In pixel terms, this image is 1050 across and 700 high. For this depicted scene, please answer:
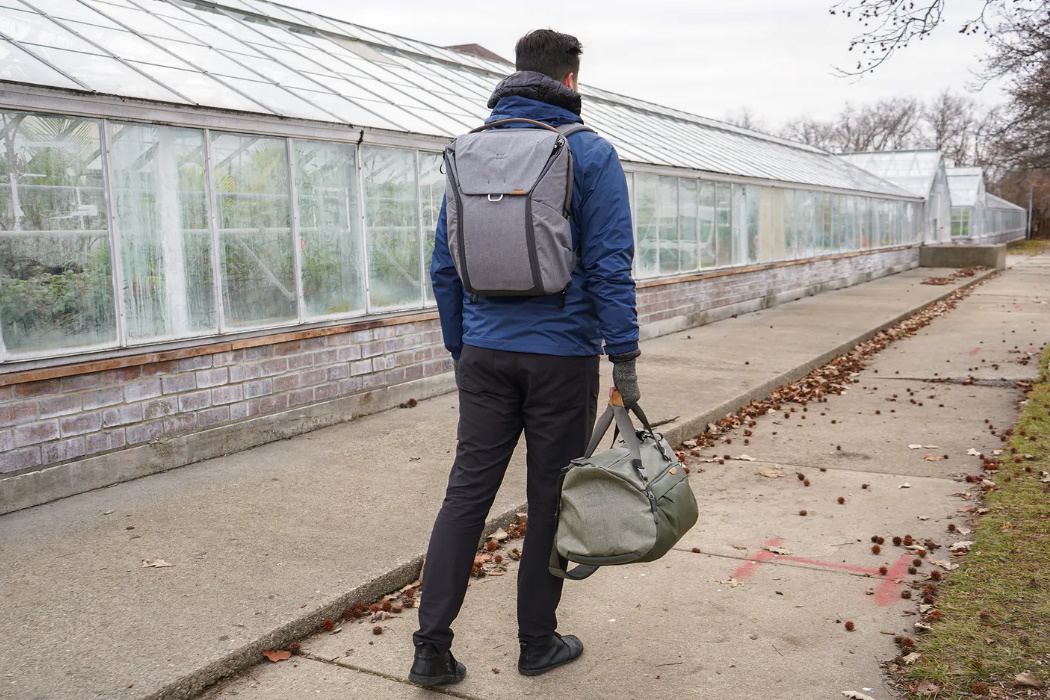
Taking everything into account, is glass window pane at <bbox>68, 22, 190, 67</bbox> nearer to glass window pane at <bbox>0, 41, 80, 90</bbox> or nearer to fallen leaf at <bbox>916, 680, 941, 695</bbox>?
glass window pane at <bbox>0, 41, 80, 90</bbox>

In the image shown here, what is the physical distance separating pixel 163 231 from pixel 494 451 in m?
4.00

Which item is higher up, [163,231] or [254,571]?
[163,231]

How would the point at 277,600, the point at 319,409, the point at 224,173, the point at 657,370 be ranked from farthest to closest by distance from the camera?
the point at 657,370
the point at 319,409
the point at 224,173
the point at 277,600

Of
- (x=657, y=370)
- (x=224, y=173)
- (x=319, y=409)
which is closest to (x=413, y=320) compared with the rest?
(x=319, y=409)

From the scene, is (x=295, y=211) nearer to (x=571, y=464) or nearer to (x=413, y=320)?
(x=413, y=320)

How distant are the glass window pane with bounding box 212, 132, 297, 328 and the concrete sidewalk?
1.09 metres

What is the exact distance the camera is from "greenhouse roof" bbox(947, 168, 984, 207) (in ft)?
139

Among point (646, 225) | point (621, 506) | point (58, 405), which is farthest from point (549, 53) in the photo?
point (646, 225)

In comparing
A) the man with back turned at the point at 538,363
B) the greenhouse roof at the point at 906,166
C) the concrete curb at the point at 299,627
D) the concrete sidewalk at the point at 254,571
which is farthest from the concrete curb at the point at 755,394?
the greenhouse roof at the point at 906,166

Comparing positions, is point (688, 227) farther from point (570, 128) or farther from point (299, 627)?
point (299, 627)

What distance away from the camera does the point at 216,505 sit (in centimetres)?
520

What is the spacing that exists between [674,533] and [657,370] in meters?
6.94

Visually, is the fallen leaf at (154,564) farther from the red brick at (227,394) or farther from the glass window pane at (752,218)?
the glass window pane at (752,218)

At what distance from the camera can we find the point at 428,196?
28.9ft
